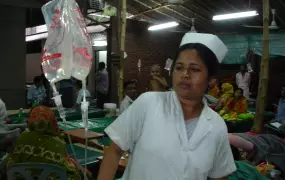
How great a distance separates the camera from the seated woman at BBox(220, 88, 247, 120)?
817 centimetres

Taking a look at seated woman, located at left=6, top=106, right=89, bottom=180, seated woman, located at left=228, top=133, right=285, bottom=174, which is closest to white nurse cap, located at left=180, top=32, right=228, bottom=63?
seated woman, located at left=228, top=133, right=285, bottom=174

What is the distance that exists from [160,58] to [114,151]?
43.0ft

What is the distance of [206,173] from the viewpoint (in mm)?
1470

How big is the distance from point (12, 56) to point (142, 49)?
6.25 meters

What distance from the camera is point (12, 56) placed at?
340 inches

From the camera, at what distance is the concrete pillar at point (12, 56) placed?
27.7ft

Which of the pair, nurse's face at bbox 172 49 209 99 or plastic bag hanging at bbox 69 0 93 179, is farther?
plastic bag hanging at bbox 69 0 93 179

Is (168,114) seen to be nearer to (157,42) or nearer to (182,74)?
(182,74)

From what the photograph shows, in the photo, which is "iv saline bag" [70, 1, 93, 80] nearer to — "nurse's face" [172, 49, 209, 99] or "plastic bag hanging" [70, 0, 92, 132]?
"plastic bag hanging" [70, 0, 92, 132]

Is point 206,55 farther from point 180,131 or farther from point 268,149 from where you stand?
point 268,149

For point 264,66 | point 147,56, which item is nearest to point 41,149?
point 264,66

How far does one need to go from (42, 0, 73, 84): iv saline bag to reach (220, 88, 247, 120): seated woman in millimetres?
6643

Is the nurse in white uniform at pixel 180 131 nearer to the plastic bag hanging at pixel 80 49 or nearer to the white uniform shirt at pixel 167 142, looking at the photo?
the white uniform shirt at pixel 167 142

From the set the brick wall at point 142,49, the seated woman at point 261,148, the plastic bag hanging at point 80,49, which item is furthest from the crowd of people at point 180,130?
the brick wall at point 142,49
